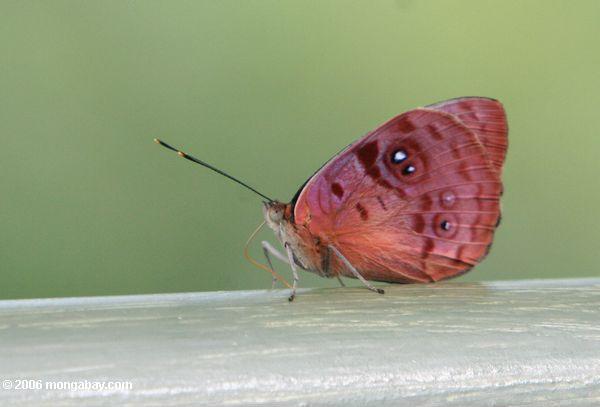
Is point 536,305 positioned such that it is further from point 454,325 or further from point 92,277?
point 92,277

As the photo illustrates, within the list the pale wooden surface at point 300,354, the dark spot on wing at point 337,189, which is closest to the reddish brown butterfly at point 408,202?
the dark spot on wing at point 337,189

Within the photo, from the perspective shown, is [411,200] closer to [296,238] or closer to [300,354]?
[296,238]

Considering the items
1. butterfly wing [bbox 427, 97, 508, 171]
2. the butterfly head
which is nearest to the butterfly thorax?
the butterfly head

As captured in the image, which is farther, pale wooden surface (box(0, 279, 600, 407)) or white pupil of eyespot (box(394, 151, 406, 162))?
white pupil of eyespot (box(394, 151, 406, 162))

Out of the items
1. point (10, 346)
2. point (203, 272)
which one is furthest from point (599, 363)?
point (203, 272)

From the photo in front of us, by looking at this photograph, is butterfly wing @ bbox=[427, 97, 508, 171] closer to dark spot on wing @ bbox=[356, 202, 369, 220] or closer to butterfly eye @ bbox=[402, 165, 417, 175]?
butterfly eye @ bbox=[402, 165, 417, 175]

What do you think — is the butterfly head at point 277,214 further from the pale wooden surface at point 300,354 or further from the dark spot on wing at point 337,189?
the pale wooden surface at point 300,354
